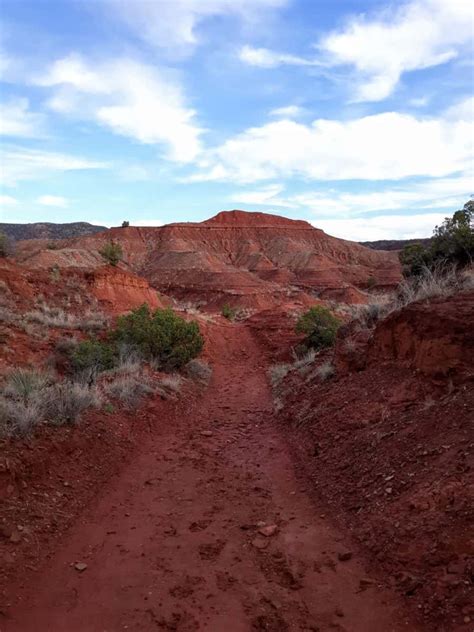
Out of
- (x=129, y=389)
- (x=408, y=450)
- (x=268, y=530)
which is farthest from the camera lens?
(x=129, y=389)

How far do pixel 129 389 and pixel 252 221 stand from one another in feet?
259

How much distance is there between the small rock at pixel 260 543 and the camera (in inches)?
179

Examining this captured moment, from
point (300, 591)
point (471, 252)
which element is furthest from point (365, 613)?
point (471, 252)

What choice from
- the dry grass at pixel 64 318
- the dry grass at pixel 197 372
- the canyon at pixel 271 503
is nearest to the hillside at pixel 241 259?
the dry grass at pixel 64 318

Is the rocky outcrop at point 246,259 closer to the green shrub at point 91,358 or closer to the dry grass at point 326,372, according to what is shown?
the green shrub at point 91,358

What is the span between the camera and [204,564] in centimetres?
427

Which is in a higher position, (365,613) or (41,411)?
(41,411)

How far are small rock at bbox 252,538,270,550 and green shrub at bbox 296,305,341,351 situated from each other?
1089 centimetres

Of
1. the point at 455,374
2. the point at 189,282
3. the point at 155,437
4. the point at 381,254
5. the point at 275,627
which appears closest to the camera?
the point at 275,627

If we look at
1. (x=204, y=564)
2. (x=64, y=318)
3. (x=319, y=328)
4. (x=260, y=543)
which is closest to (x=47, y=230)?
(x=64, y=318)

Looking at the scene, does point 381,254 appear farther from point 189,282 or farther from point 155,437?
point 155,437

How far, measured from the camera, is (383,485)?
508 centimetres

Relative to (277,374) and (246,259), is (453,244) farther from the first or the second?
(246,259)

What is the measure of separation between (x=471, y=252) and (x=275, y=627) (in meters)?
9.30
